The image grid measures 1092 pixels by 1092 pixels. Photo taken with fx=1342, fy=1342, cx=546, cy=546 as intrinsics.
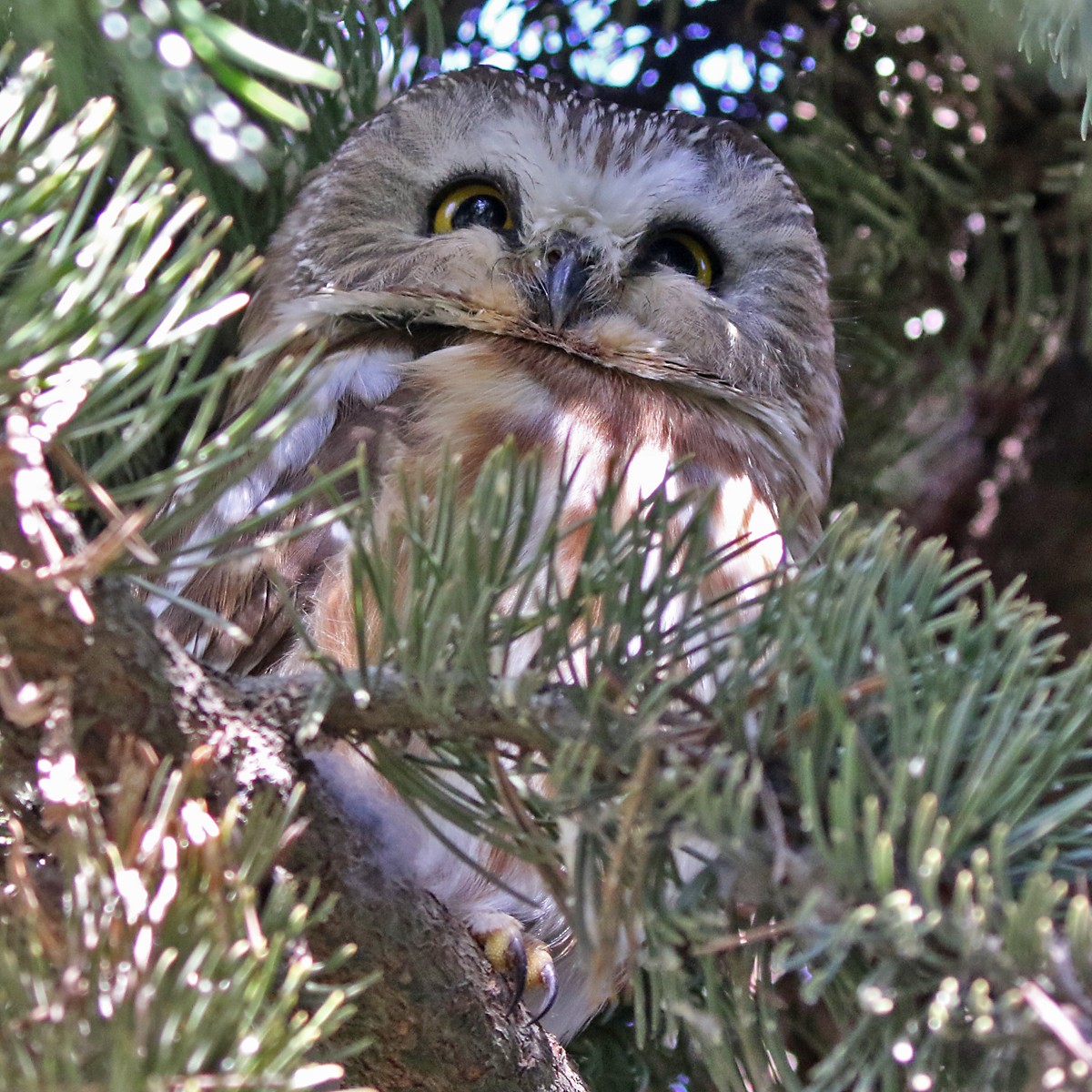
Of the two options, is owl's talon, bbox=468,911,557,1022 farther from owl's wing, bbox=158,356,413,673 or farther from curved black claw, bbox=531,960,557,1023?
owl's wing, bbox=158,356,413,673

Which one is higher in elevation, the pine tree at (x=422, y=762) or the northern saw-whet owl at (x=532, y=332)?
the northern saw-whet owl at (x=532, y=332)

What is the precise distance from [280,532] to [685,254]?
51.7 inches

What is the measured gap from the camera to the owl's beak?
2.04 meters

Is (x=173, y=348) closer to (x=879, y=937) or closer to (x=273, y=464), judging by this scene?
(x=879, y=937)

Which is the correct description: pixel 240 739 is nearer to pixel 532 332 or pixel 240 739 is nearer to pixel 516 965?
pixel 516 965

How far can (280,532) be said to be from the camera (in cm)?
137

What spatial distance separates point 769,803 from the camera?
2.64 feet

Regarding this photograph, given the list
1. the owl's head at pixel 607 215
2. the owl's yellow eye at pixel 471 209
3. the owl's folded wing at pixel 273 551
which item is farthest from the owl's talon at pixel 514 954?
the owl's yellow eye at pixel 471 209

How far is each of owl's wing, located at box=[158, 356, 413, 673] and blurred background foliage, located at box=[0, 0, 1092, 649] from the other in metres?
0.41

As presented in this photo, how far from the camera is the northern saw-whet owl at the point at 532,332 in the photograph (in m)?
1.59

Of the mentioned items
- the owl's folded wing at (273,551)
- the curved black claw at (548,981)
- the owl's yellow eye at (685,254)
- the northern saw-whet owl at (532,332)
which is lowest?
the curved black claw at (548,981)

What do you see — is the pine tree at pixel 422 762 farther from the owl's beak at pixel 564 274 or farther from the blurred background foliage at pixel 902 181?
the blurred background foliage at pixel 902 181

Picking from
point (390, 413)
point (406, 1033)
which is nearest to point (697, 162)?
point (390, 413)

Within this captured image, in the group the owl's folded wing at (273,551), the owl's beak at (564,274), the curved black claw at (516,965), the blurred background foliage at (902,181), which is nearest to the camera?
the curved black claw at (516,965)
